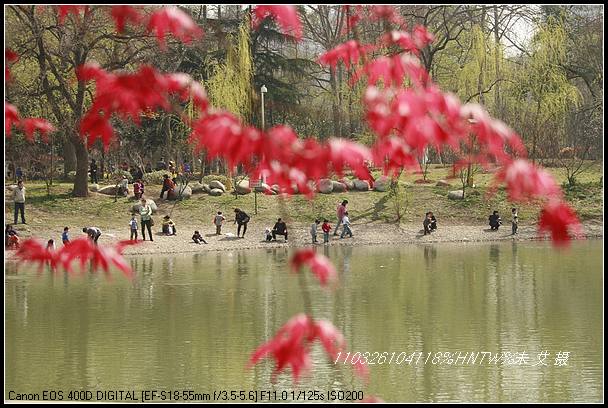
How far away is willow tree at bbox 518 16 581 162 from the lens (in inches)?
1377

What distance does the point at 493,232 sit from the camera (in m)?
31.2

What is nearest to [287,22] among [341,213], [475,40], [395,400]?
[395,400]

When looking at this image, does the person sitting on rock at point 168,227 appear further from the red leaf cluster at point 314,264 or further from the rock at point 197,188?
the red leaf cluster at point 314,264

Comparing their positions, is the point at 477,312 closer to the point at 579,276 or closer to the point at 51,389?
the point at 579,276

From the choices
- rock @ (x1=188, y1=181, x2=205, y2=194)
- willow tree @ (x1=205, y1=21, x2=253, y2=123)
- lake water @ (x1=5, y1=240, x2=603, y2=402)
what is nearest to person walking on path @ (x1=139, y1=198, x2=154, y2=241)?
lake water @ (x1=5, y1=240, x2=603, y2=402)

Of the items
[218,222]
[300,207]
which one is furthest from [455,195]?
[218,222]

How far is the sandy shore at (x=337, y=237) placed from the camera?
28.8 m

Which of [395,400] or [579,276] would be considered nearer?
[395,400]

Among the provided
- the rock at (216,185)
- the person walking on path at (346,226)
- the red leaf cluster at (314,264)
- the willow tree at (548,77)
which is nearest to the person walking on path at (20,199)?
the rock at (216,185)

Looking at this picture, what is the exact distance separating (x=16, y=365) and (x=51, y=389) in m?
1.35

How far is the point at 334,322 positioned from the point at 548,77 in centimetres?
2157

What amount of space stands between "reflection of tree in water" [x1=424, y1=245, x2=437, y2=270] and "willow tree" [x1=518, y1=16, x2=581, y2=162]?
874cm

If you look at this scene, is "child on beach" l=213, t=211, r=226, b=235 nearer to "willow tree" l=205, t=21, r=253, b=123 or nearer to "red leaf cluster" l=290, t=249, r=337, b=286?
"willow tree" l=205, t=21, r=253, b=123

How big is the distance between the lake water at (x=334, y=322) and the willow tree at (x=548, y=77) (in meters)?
10.0
